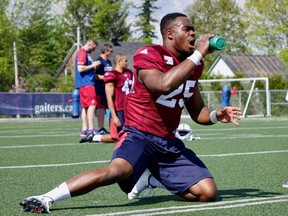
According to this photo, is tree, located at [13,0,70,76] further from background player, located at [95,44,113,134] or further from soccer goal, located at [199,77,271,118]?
background player, located at [95,44,113,134]

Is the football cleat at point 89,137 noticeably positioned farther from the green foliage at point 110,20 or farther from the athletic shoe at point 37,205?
the green foliage at point 110,20

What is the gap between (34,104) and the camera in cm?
3120

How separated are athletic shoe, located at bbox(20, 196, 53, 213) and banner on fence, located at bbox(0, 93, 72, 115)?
25268 millimetres

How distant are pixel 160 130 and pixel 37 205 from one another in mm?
1292

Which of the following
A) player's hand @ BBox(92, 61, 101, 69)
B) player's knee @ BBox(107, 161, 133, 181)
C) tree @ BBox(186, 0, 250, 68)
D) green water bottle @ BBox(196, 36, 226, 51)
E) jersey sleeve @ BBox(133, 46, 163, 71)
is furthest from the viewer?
tree @ BBox(186, 0, 250, 68)

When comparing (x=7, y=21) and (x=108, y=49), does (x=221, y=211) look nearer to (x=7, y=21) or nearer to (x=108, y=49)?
(x=108, y=49)

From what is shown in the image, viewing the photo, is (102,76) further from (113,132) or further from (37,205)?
(37,205)

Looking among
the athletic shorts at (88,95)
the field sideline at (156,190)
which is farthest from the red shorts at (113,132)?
the athletic shorts at (88,95)

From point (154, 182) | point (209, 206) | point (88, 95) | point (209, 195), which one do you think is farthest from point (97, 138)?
point (209, 206)

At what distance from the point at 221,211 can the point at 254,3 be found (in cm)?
5492

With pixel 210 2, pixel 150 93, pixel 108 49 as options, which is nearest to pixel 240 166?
pixel 150 93

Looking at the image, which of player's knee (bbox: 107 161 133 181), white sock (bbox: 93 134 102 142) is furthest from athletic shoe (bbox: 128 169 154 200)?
white sock (bbox: 93 134 102 142)

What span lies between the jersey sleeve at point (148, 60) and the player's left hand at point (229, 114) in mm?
681

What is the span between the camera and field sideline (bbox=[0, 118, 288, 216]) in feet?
17.6
